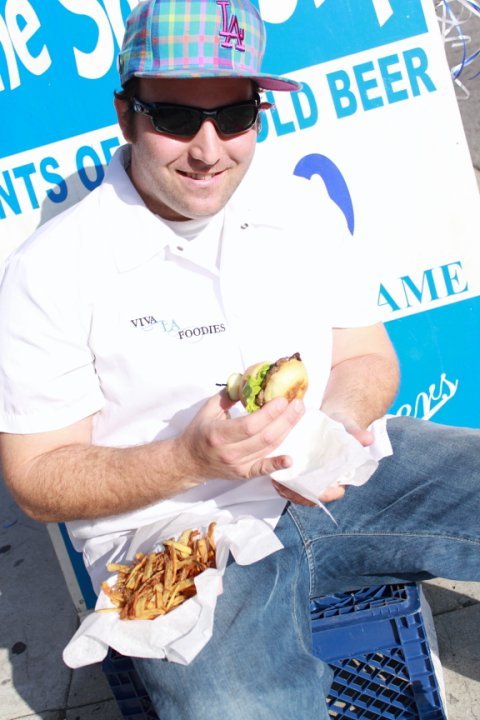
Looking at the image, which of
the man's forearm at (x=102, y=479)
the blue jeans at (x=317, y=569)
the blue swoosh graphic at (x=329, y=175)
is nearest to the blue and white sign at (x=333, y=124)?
the blue swoosh graphic at (x=329, y=175)

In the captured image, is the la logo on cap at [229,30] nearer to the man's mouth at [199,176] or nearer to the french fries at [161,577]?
the man's mouth at [199,176]

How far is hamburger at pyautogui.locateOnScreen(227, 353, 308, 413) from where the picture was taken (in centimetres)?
181

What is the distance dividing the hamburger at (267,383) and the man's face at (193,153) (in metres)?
0.50

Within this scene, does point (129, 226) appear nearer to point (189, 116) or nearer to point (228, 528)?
point (189, 116)

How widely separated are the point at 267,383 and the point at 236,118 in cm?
71

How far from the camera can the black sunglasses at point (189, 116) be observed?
200 centimetres

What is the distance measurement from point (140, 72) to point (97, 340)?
661 mm

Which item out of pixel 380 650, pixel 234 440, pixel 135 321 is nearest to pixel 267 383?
pixel 234 440

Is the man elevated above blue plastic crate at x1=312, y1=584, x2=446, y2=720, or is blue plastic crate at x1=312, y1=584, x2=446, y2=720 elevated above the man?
the man

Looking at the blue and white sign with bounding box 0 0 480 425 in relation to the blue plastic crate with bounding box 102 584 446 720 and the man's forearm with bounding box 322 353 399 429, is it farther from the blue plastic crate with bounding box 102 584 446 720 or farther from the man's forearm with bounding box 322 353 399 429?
the blue plastic crate with bounding box 102 584 446 720

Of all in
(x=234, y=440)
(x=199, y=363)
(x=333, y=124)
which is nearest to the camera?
(x=234, y=440)

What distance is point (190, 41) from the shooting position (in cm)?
199

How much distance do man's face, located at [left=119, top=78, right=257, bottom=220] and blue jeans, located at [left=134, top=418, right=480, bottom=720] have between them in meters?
0.85

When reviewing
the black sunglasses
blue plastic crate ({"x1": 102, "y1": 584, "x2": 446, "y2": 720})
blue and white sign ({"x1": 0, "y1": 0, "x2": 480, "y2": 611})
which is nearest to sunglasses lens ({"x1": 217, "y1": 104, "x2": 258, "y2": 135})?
the black sunglasses
